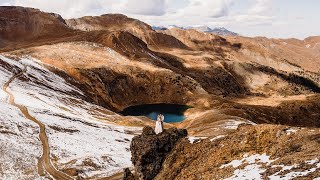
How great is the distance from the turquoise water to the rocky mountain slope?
11.5 feet

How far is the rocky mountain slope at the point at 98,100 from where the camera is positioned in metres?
47.4

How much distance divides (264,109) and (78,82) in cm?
6289

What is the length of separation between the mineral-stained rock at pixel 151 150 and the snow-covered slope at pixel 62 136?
14096mm

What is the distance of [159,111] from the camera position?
132750 millimetres

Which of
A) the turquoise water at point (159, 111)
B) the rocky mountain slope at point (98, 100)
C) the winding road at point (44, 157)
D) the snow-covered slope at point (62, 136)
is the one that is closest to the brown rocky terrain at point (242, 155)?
the rocky mountain slope at point (98, 100)

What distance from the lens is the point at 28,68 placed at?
111 meters

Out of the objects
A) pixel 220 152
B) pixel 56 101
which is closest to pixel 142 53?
pixel 56 101

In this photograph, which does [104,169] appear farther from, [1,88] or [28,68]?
[28,68]

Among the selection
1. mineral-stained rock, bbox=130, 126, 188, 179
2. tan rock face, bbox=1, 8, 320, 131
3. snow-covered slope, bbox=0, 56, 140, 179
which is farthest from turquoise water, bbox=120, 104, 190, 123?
mineral-stained rock, bbox=130, 126, 188, 179

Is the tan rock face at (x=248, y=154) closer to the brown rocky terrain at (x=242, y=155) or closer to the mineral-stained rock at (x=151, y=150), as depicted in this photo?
the brown rocky terrain at (x=242, y=155)

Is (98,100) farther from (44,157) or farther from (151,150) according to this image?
(151,150)

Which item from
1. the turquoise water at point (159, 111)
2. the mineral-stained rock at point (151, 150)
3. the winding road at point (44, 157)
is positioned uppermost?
the mineral-stained rock at point (151, 150)

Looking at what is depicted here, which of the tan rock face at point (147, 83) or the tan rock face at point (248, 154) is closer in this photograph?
the tan rock face at point (248, 154)

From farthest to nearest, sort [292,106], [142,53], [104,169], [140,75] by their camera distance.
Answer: [142,53]
[140,75]
[292,106]
[104,169]
